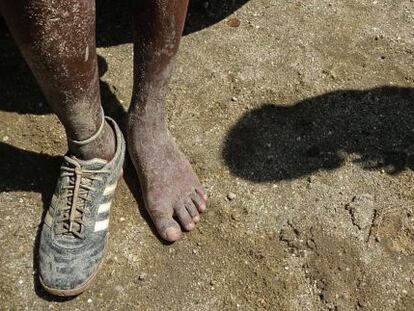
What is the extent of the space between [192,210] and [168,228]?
0.12 m

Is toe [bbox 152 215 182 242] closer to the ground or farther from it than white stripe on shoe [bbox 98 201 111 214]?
closer to the ground

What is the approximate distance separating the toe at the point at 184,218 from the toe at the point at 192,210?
12 millimetres

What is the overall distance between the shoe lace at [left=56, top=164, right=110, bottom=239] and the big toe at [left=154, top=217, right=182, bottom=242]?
1.00 feet

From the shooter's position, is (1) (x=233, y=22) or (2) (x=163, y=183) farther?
(1) (x=233, y=22)

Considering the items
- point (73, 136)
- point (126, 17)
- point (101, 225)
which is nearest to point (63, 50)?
point (73, 136)

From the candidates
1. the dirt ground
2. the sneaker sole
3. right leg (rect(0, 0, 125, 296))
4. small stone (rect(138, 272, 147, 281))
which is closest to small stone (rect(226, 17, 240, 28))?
the dirt ground

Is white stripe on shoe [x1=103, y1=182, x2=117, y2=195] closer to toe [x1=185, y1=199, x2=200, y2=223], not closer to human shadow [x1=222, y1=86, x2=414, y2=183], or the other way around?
toe [x1=185, y1=199, x2=200, y2=223]

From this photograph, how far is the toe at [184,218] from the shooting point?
2.25 meters

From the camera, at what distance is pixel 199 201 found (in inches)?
90.5

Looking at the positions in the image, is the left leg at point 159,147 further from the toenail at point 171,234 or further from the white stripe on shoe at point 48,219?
the white stripe on shoe at point 48,219

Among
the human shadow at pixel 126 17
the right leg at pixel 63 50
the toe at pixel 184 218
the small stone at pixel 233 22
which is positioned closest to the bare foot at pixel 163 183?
the toe at pixel 184 218

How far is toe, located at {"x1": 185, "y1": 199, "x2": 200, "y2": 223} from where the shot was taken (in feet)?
7.45

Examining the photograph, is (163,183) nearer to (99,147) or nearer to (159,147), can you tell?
(159,147)

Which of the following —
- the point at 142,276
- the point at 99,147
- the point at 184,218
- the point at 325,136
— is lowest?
the point at 142,276
